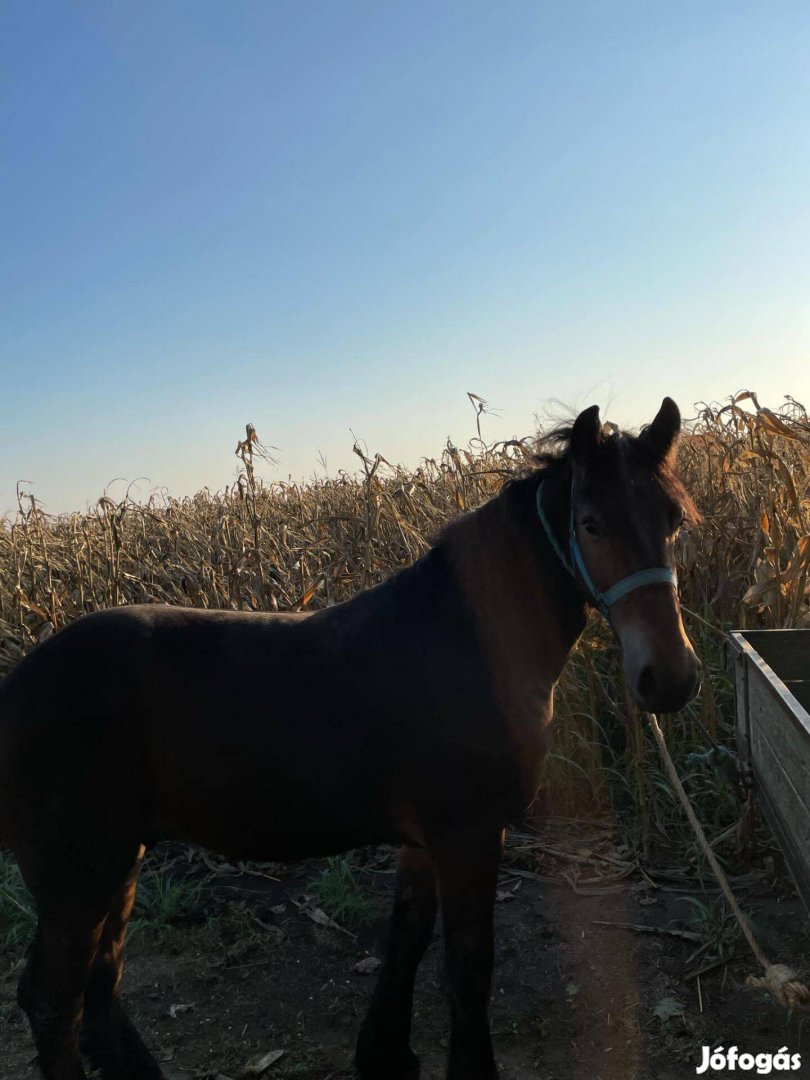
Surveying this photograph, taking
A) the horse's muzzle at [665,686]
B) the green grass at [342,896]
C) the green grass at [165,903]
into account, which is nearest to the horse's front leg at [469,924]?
the horse's muzzle at [665,686]

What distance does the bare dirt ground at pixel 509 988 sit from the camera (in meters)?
2.51

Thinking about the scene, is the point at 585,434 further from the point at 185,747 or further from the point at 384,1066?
the point at 384,1066

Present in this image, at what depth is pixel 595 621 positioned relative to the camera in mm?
4047

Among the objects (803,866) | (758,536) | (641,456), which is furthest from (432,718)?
(758,536)

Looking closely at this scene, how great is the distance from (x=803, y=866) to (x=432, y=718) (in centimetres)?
116

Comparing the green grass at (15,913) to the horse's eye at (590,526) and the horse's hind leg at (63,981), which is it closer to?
the horse's hind leg at (63,981)

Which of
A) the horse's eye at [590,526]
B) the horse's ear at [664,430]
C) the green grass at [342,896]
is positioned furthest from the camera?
the green grass at [342,896]

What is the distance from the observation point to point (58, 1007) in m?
2.14

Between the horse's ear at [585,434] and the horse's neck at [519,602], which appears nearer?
the horse's ear at [585,434]

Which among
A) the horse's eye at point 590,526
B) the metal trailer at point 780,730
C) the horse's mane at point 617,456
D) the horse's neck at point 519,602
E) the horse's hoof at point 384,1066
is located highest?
the horse's mane at point 617,456

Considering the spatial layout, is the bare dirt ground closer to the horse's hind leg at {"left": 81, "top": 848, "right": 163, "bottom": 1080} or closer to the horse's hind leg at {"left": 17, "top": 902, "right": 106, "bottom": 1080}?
the horse's hind leg at {"left": 81, "top": 848, "right": 163, "bottom": 1080}

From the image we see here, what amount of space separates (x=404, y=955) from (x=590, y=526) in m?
1.54

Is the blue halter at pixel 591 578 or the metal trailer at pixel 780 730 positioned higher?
the blue halter at pixel 591 578

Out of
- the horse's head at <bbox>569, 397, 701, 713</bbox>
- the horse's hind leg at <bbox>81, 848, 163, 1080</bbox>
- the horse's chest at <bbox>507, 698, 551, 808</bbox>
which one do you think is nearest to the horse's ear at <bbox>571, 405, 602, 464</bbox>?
the horse's head at <bbox>569, 397, 701, 713</bbox>
